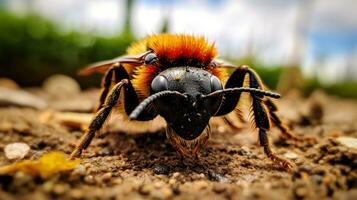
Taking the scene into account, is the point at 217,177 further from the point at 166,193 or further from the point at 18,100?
the point at 18,100

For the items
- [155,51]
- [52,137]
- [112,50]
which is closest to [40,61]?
[112,50]

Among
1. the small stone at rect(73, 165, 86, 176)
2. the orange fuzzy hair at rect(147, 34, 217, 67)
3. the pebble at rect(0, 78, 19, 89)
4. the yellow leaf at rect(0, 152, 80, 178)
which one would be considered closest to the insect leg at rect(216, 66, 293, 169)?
the orange fuzzy hair at rect(147, 34, 217, 67)

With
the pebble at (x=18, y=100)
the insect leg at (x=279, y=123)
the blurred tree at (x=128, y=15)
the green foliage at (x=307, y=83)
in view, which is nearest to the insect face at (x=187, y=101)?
the insect leg at (x=279, y=123)

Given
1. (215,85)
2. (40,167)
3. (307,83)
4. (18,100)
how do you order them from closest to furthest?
(40,167)
(215,85)
(18,100)
(307,83)

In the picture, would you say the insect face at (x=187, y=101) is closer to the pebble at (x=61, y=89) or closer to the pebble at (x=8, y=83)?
the pebble at (x=61, y=89)

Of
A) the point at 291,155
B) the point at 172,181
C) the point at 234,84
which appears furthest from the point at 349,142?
the point at 172,181

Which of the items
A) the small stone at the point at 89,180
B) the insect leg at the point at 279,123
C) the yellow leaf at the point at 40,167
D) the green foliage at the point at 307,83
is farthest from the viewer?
the green foliage at the point at 307,83

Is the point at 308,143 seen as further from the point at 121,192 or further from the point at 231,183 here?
the point at 121,192
